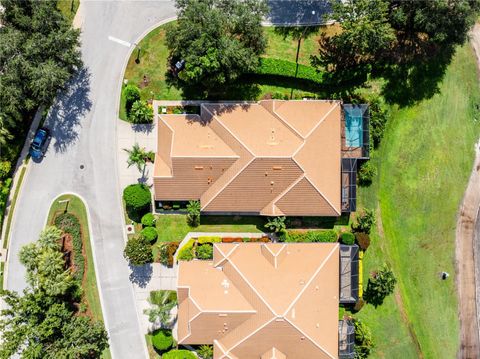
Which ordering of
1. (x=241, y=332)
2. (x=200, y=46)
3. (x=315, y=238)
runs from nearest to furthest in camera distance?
(x=200, y=46) < (x=241, y=332) < (x=315, y=238)

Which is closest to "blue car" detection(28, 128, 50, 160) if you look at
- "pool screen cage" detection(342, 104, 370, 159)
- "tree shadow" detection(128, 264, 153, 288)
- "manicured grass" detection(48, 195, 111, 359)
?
"manicured grass" detection(48, 195, 111, 359)

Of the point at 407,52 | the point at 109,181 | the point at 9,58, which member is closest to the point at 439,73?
the point at 407,52

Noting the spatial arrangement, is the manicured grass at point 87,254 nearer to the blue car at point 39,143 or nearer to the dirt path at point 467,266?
the blue car at point 39,143

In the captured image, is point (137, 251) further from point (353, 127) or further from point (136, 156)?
point (353, 127)

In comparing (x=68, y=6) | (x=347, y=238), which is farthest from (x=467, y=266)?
(x=68, y=6)

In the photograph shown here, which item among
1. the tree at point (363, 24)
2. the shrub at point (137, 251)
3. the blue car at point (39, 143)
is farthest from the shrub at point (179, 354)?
the tree at point (363, 24)

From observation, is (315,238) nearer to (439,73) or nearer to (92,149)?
(439,73)

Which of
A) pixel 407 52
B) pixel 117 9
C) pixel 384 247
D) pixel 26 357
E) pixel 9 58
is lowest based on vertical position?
pixel 26 357

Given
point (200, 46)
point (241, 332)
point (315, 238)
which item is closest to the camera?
point (200, 46)
